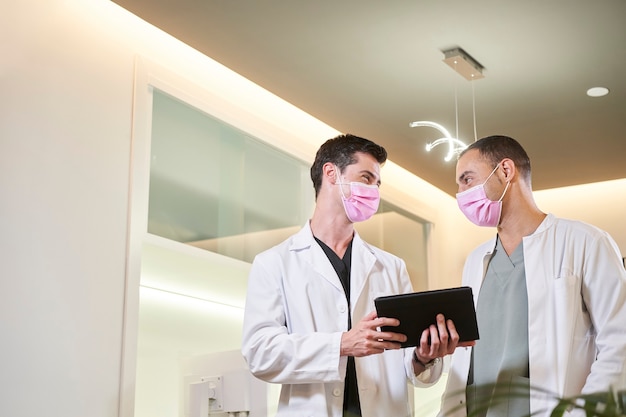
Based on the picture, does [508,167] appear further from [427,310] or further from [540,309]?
[427,310]

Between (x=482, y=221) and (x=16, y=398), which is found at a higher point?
(x=482, y=221)

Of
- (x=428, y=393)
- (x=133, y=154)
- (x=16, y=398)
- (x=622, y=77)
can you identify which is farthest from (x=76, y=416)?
(x=622, y=77)

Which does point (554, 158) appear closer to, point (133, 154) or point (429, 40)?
point (429, 40)

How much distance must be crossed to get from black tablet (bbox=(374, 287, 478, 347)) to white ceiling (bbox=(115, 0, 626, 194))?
1913mm

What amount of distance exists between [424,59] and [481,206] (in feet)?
5.71

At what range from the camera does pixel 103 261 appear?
3547mm

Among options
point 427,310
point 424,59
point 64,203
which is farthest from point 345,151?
point 424,59

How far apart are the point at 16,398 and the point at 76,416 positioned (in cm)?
29

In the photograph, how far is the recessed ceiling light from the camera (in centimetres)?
468

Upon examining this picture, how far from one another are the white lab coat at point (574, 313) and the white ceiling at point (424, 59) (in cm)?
166

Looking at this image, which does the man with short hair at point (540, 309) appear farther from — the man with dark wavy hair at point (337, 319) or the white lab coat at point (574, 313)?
the man with dark wavy hair at point (337, 319)

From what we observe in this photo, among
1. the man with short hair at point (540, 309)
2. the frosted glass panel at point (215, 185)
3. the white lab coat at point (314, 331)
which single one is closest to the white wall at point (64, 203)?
the frosted glass panel at point (215, 185)

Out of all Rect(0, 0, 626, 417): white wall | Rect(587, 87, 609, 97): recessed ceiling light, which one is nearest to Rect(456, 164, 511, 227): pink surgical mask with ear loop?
Rect(0, 0, 626, 417): white wall

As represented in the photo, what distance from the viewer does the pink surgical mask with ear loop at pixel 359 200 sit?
2.69 meters
